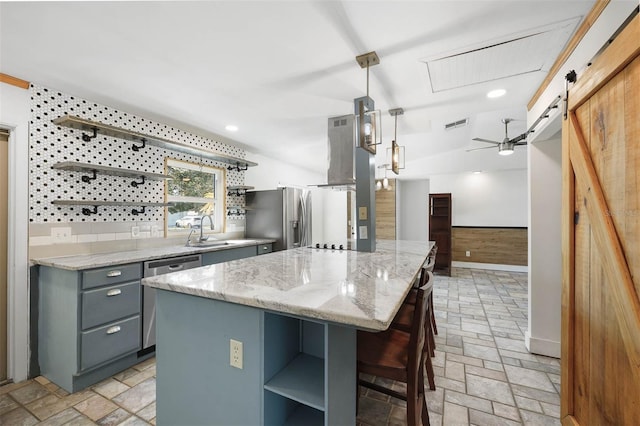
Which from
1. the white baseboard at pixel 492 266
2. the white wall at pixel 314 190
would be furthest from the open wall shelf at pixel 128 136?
the white baseboard at pixel 492 266

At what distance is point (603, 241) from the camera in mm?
1208

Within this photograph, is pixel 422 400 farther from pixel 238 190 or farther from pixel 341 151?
pixel 238 190

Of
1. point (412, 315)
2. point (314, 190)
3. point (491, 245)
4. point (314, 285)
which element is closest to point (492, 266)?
point (491, 245)

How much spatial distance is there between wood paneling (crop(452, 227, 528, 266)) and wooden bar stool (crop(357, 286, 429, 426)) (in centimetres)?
556

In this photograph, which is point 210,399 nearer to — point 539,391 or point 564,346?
point 564,346

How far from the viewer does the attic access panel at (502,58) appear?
5.37ft

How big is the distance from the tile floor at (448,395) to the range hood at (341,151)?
6.22 ft

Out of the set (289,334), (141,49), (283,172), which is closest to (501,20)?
(289,334)

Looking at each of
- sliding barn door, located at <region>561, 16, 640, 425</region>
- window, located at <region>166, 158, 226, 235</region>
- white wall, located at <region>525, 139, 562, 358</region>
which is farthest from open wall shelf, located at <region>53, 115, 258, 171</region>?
white wall, located at <region>525, 139, 562, 358</region>

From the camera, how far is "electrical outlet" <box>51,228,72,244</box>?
2.27 meters

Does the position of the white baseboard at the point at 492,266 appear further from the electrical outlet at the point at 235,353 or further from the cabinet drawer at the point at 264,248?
the electrical outlet at the point at 235,353

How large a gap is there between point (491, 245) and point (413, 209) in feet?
6.69

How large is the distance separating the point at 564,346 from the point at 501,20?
6.38 feet

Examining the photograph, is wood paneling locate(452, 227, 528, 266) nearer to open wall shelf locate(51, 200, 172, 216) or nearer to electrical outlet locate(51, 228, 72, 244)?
open wall shelf locate(51, 200, 172, 216)
